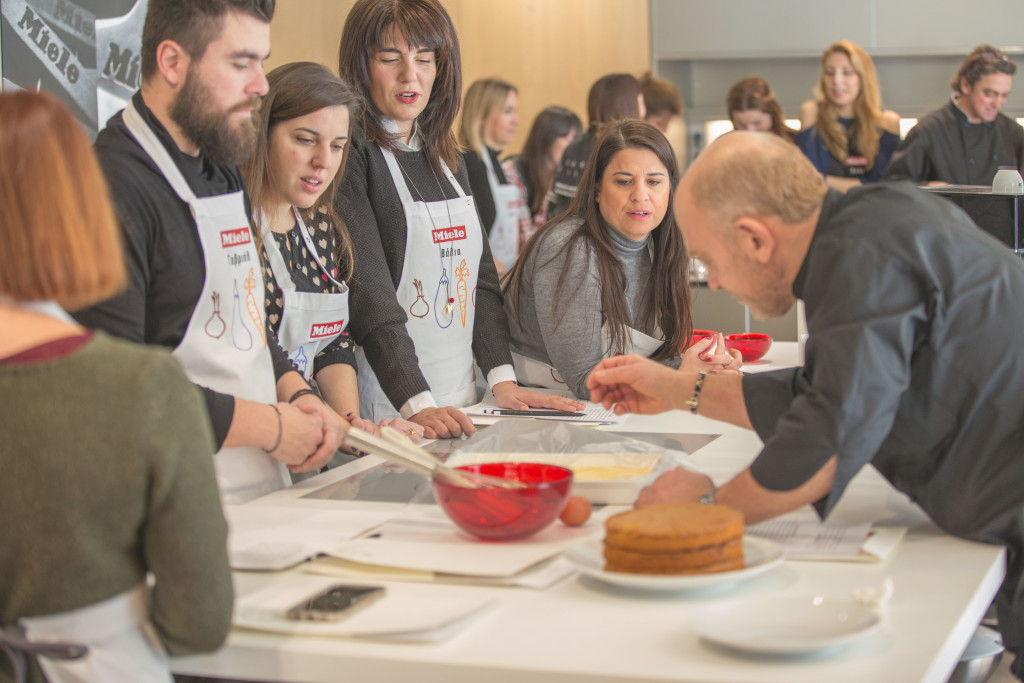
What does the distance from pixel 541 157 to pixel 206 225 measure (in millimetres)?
3906

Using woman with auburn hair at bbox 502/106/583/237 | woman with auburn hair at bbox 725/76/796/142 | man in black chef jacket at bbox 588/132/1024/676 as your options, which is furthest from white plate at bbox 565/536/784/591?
woman with auburn hair at bbox 725/76/796/142

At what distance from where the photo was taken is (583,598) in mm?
1107

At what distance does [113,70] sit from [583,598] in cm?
213

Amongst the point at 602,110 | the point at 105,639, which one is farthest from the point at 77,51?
the point at 602,110

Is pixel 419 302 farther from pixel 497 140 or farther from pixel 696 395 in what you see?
pixel 497 140

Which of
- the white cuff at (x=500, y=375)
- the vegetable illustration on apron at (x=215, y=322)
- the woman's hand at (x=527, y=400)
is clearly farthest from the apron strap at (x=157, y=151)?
the white cuff at (x=500, y=375)

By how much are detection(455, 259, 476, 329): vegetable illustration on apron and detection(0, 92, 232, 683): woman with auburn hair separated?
1457 millimetres

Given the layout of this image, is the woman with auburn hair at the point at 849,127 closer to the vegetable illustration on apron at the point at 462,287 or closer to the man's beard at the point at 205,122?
the vegetable illustration on apron at the point at 462,287

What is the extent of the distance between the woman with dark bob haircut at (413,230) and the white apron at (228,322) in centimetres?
57

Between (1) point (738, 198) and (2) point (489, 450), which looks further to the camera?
(2) point (489, 450)

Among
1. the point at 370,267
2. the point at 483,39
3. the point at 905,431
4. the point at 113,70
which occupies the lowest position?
the point at 905,431

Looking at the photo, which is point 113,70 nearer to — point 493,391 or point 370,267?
point 370,267

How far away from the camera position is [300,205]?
196 centimetres

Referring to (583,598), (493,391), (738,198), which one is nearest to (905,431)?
(738,198)
